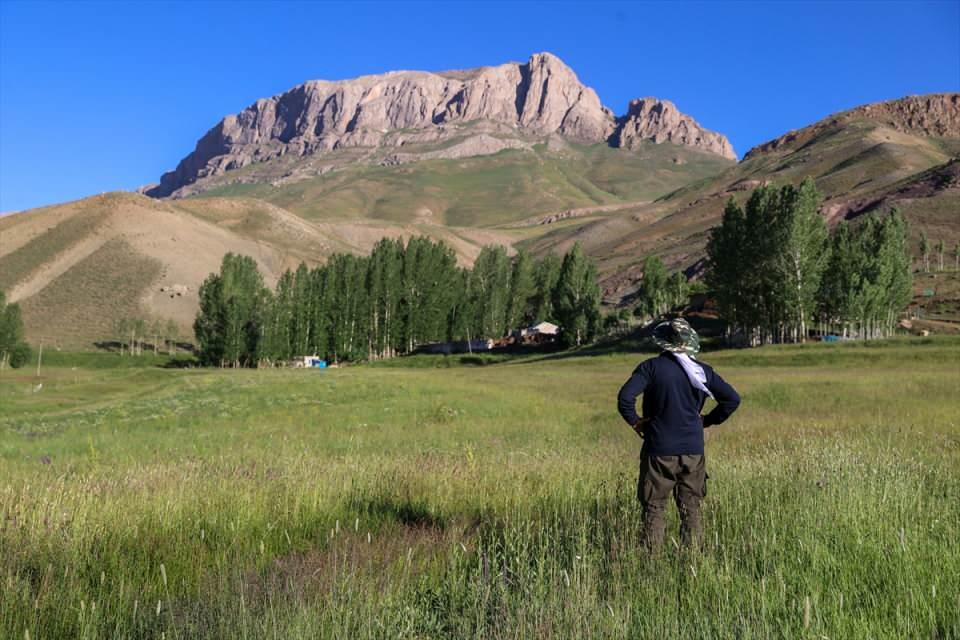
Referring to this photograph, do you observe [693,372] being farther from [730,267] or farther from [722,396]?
[730,267]

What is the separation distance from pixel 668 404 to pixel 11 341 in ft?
328

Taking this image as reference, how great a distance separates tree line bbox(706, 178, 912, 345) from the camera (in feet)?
194

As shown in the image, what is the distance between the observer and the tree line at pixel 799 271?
5916cm

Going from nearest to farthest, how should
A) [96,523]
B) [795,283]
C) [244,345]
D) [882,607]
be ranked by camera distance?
[882,607] → [96,523] → [795,283] → [244,345]

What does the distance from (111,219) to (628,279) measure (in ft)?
440

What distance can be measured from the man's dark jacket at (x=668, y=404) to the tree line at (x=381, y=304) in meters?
78.4

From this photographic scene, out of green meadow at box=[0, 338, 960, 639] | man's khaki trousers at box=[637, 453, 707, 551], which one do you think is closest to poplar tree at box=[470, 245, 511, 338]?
green meadow at box=[0, 338, 960, 639]

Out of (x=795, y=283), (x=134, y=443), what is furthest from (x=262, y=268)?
(x=134, y=443)

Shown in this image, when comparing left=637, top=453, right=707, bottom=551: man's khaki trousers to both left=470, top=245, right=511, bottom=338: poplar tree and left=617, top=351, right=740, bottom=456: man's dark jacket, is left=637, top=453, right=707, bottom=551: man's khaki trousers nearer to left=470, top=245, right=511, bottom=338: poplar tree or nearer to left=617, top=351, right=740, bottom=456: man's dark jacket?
left=617, top=351, right=740, bottom=456: man's dark jacket

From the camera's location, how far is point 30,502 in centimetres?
730

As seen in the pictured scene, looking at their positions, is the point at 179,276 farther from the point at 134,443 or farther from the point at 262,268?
the point at 134,443

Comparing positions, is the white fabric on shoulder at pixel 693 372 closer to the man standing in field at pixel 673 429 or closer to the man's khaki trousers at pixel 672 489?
the man standing in field at pixel 673 429

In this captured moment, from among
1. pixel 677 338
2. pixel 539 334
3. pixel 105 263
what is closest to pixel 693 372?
pixel 677 338

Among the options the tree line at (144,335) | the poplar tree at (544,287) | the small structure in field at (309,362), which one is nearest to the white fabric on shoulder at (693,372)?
the small structure in field at (309,362)
